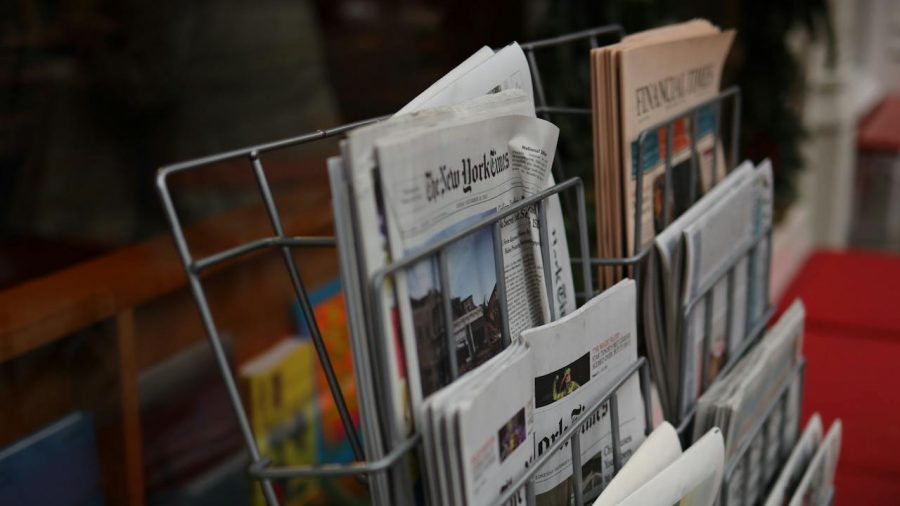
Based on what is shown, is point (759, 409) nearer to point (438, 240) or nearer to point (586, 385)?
point (586, 385)

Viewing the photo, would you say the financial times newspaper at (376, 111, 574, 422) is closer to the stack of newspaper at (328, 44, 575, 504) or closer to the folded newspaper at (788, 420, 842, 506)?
the stack of newspaper at (328, 44, 575, 504)

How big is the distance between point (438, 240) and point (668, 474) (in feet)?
0.62

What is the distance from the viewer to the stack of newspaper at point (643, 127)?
56 cm

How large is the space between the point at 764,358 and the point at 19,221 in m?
0.73

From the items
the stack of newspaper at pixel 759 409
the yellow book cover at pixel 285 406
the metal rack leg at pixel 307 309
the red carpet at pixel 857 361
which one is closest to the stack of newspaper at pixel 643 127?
the stack of newspaper at pixel 759 409

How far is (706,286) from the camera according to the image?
0.61m

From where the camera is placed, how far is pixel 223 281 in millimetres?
1245

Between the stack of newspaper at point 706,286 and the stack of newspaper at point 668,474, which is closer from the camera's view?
the stack of newspaper at point 668,474

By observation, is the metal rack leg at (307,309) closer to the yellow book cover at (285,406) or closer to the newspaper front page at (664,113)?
the newspaper front page at (664,113)

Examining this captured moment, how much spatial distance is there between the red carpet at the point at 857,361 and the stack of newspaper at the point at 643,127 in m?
0.39

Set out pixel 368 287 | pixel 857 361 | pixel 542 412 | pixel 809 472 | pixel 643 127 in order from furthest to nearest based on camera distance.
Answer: pixel 857 361 → pixel 809 472 → pixel 643 127 → pixel 542 412 → pixel 368 287

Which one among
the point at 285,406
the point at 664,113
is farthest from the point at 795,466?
the point at 285,406

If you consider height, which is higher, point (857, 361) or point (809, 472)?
point (809, 472)

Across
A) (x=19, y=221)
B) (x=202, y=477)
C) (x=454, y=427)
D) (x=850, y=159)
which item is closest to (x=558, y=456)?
(x=454, y=427)
